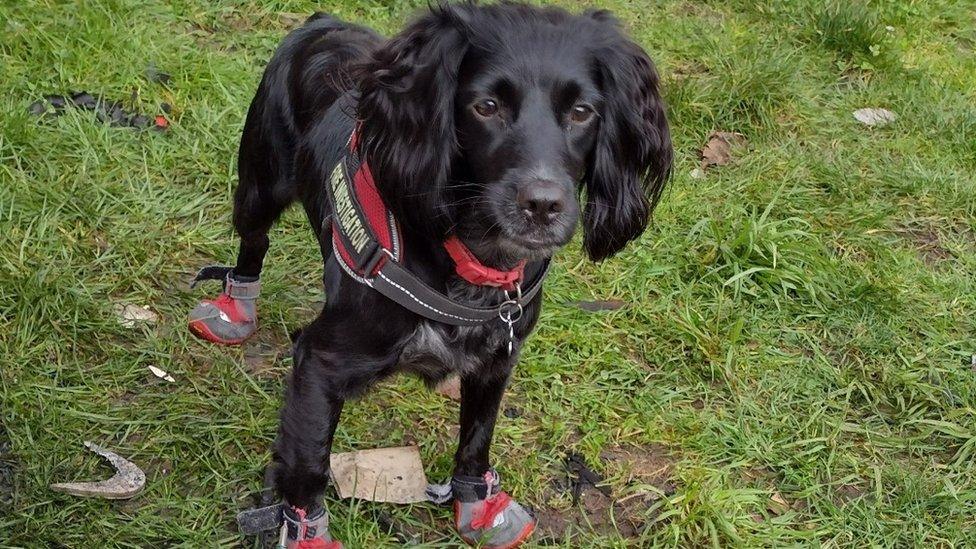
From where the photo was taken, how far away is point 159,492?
8.74 ft

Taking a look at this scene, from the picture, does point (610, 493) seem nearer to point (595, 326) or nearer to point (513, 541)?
point (513, 541)

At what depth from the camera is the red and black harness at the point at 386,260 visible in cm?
210

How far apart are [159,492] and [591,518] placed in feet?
3.89

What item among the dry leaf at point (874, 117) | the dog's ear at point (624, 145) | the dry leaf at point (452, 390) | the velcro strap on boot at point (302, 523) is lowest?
the dry leaf at point (452, 390)

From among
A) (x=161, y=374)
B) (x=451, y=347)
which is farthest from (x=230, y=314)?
(x=451, y=347)

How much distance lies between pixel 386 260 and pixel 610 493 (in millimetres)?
1178

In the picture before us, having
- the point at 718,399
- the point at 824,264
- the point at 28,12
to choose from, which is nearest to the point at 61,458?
the point at 718,399

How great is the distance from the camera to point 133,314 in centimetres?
321

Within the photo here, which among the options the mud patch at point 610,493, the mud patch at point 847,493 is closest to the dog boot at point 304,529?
the mud patch at point 610,493

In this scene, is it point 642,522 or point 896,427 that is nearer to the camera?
point 642,522

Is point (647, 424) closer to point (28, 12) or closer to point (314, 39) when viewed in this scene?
point (314, 39)

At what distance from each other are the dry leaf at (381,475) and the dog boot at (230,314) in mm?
578

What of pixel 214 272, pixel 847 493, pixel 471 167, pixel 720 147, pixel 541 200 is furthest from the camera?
pixel 720 147

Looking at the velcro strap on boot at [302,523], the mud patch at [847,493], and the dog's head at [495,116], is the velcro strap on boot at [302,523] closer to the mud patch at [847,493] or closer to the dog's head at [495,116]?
the dog's head at [495,116]
